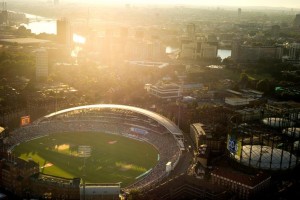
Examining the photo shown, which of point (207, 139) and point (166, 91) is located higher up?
point (166, 91)

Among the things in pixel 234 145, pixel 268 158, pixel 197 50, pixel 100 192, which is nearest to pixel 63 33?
pixel 197 50

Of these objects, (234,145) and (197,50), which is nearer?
(234,145)

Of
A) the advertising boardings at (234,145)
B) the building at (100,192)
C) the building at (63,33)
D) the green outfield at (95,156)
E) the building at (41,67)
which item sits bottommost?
the green outfield at (95,156)

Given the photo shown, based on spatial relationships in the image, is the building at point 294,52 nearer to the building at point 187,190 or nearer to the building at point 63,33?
the building at point 63,33

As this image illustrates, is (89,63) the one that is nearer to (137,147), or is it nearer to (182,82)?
(182,82)

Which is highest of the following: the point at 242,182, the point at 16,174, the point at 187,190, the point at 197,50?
the point at 197,50

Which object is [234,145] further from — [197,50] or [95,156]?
[197,50]

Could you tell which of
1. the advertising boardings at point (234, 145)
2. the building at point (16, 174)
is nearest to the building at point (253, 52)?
the advertising boardings at point (234, 145)
